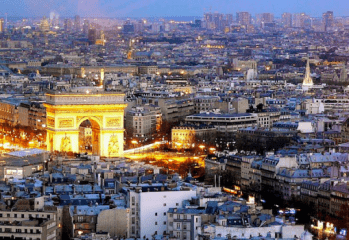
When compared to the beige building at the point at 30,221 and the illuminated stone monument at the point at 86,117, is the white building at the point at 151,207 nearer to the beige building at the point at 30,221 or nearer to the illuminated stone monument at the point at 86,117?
the beige building at the point at 30,221

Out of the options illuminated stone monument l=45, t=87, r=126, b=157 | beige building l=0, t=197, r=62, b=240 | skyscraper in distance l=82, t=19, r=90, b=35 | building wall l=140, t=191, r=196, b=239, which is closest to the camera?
beige building l=0, t=197, r=62, b=240

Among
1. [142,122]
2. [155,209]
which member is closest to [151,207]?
[155,209]

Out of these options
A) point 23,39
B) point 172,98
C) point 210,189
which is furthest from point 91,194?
point 23,39

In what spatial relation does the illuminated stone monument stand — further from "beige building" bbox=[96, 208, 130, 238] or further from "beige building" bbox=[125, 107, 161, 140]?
"beige building" bbox=[96, 208, 130, 238]

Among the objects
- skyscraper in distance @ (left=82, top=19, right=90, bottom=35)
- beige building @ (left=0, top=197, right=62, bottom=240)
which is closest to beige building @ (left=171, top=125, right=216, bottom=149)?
beige building @ (left=0, top=197, right=62, bottom=240)

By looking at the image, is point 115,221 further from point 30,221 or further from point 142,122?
point 142,122

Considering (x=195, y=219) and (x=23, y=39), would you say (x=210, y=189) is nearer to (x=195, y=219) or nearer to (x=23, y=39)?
(x=195, y=219)
